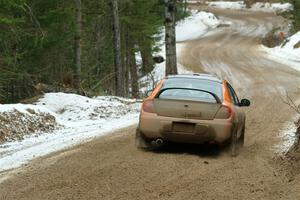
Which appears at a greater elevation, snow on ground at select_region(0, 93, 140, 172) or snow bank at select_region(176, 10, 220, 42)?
snow on ground at select_region(0, 93, 140, 172)

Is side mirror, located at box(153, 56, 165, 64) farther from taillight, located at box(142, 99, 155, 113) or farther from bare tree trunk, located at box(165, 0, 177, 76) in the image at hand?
taillight, located at box(142, 99, 155, 113)

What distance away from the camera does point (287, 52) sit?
130 feet

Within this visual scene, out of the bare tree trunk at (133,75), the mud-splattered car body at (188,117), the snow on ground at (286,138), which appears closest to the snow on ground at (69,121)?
the mud-splattered car body at (188,117)

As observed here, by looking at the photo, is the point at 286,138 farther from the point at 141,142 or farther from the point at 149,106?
the point at 149,106

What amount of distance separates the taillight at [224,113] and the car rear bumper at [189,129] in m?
0.08

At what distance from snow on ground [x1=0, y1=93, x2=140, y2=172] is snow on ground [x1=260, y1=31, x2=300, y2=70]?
17219mm

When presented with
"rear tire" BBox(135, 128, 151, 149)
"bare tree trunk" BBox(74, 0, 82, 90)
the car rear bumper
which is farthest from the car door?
"bare tree trunk" BBox(74, 0, 82, 90)

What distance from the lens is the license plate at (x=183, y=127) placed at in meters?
10.5

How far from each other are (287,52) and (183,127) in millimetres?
30632

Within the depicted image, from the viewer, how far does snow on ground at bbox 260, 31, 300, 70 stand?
35.5 metres

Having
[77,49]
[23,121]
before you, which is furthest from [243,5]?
[23,121]

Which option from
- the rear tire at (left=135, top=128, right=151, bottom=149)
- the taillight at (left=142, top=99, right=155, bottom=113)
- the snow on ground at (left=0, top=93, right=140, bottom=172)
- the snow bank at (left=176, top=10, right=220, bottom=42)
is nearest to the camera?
the taillight at (left=142, top=99, right=155, bottom=113)

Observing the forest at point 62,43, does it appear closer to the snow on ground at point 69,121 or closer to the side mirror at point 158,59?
the snow on ground at point 69,121

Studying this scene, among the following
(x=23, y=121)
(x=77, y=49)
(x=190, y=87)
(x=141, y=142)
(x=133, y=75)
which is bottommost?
(x=133, y=75)
